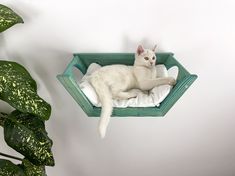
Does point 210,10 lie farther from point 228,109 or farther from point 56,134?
point 56,134

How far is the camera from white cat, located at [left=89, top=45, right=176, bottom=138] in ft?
3.15

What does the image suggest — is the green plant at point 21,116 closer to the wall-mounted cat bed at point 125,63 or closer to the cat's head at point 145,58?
the wall-mounted cat bed at point 125,63

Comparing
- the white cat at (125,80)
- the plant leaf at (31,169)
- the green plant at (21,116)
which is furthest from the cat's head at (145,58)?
the plant leaf at (31,169)

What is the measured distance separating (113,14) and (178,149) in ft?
2.61

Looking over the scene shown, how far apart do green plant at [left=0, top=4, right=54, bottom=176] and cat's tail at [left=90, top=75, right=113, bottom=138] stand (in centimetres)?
18

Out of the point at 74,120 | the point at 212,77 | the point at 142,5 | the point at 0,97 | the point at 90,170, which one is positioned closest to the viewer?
the point at 0,97

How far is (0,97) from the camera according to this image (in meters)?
0.90

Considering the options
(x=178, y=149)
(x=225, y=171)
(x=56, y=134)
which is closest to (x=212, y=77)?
(x=178, y=149)

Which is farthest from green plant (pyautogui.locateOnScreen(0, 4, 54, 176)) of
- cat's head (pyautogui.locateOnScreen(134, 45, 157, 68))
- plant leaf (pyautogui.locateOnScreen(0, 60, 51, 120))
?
cat's head (pyautogui.locateOnScreen(134, 45, 157, 68))

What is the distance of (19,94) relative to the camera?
0.89 m

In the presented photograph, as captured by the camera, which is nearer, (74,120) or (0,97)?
(0,97)

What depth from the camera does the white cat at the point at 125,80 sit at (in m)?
0.96

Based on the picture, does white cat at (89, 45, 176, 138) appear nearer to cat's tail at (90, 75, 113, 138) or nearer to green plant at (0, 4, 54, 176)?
cat's tail at (90, 75, 113, 138)

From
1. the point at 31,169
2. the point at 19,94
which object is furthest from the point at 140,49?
the point at 31,169
